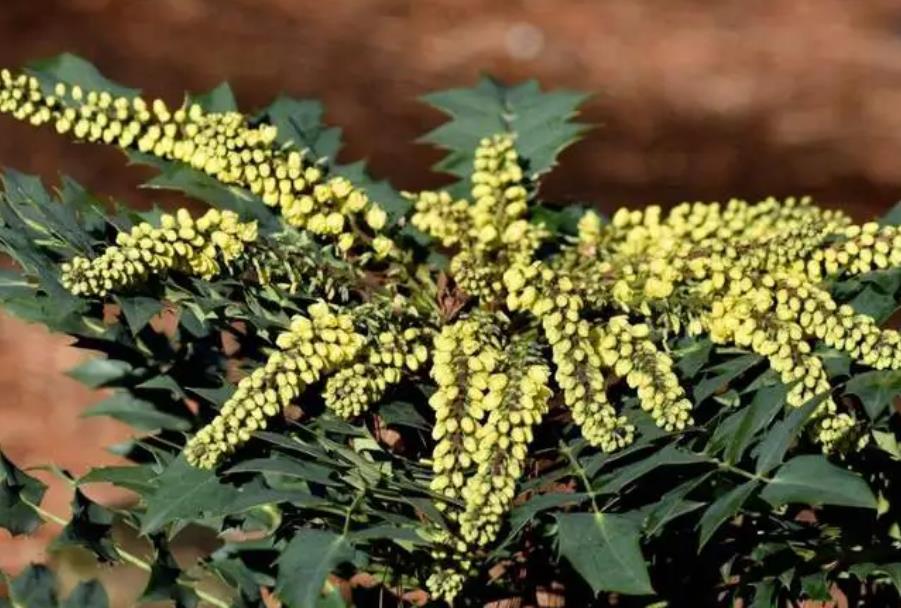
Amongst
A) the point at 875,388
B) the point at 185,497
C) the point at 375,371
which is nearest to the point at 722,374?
the point at 875,388

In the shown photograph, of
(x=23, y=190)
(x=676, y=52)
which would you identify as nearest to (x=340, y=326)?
(x=23, y=190)

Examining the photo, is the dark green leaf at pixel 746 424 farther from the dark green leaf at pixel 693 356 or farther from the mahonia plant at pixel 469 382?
the dark green leaf at pixel 693 356

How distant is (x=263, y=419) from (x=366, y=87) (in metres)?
4.56

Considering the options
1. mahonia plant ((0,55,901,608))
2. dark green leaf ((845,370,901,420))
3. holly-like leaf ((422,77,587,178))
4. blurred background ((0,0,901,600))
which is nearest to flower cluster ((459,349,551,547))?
mahonia plant ((0,55,901,608))

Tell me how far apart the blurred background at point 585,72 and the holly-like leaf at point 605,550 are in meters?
3.72

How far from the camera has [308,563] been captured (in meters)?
1.50

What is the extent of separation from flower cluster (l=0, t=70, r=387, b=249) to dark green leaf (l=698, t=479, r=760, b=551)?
568mm

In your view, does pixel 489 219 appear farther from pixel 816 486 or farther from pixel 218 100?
pixel 816 486

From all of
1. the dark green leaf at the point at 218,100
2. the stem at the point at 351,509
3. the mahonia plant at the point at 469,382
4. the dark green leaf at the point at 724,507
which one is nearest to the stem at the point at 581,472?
the mahonia plant at the point at 469,382

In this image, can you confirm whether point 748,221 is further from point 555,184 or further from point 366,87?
point 366,87

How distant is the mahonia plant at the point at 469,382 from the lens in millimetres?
1515

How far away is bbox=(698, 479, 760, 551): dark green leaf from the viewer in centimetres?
141

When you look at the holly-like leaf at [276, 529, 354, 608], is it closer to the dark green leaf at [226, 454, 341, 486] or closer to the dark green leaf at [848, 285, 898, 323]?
the dark green leaf at [226, 454, 341, 486]

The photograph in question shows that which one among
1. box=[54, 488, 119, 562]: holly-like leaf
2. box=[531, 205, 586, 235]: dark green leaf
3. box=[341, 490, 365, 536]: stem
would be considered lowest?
box=[54, 488, 119, 562]: holly-like leaf
